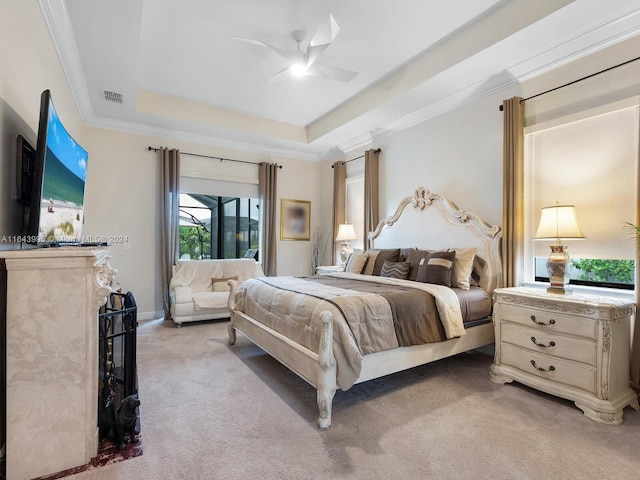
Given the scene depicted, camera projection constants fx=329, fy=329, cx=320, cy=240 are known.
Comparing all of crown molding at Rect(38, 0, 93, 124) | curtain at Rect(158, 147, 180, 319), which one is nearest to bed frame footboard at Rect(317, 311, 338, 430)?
crown molding at Rect(38, 0, 93, 124)

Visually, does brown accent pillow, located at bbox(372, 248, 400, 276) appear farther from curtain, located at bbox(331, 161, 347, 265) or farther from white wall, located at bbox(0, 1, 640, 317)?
curtain, located at bbox(331, 161, 347, 265)

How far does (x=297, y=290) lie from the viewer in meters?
2.80

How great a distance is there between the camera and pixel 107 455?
70.1 inches

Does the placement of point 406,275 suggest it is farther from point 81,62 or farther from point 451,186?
point 81,62

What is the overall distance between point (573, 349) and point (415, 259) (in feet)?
5.32

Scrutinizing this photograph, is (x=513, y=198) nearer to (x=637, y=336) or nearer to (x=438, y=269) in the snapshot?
(x=438, y=269)

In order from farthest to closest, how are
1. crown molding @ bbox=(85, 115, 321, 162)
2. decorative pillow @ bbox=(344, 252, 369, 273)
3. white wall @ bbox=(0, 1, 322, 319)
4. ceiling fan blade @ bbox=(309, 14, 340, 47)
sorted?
crown molding @ bbox=(85, 115, 321, 162), decorative pillow @ bbox=(344, 252, 369, 273), ceiling fan blade @ bbox=(309, 14, 340, 47), white wall @ bbox=(0, 1, 322, 319)

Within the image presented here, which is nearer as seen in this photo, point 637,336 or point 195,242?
point 637,336

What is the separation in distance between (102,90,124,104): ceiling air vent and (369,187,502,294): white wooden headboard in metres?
3.70

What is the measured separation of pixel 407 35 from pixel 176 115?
321 cm

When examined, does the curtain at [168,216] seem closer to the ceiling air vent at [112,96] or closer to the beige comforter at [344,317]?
the ceiling air vent at [112,96]

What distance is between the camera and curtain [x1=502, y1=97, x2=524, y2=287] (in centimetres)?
312

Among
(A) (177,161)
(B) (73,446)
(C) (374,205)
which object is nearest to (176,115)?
(A) (177,161)

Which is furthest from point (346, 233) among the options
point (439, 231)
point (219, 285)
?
point (219, 285)
